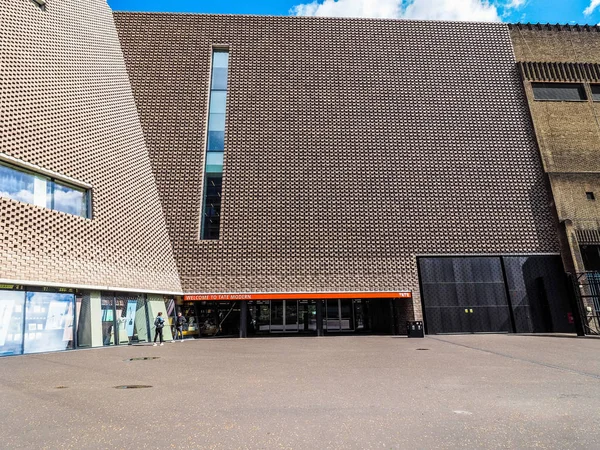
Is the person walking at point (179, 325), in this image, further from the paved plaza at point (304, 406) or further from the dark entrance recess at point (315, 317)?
the paved plaza at point (304, 406)

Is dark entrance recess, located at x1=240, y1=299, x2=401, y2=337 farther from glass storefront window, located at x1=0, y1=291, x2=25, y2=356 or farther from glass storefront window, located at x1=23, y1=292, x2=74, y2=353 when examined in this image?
glass storefront window, located at x1=0, y1=291, x2=25, y2=356

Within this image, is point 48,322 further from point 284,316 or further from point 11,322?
point 284,316

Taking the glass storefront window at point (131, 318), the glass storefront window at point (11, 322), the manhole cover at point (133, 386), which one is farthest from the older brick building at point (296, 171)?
the manhole cover at point (133, 386)

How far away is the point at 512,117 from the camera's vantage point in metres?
25.4

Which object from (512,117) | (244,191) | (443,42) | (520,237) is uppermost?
(443,42)

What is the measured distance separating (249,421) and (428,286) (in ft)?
63.2

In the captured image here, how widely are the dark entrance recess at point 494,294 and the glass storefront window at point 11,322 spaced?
19126 millimetres

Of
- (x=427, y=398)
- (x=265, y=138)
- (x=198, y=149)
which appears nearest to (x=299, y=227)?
(x=265, y=138)

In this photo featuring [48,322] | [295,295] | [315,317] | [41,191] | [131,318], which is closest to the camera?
[48,322]

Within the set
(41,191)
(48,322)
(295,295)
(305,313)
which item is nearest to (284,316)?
(305,313)

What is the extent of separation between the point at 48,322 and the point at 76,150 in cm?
715

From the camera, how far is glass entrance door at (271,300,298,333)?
23828mm

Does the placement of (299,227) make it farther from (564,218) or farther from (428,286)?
(564,218)

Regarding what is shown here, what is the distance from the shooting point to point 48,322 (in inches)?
490
